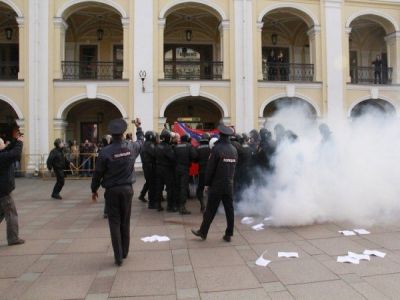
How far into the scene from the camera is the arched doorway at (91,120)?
20.8 metres

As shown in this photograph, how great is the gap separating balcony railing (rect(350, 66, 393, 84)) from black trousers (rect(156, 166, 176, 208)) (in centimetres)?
1536

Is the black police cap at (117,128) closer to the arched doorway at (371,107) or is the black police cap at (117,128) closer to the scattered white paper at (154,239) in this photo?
the scattered white paper at (154,239)

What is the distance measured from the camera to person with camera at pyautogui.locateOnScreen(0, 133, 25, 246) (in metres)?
6.25

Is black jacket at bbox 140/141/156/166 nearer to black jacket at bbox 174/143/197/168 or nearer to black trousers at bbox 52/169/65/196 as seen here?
black jacket at bbox 174/143/197/168

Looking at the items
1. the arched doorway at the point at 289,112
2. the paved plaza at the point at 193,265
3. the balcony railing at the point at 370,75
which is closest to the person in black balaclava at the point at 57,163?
the paved plaza at the point at 193,265

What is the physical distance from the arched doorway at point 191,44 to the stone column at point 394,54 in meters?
8.93

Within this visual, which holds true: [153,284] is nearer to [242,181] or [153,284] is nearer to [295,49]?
[242,181]

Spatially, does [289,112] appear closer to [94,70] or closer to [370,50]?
[370,50]

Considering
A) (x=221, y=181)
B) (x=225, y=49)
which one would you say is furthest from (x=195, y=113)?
(x=221, y=181)

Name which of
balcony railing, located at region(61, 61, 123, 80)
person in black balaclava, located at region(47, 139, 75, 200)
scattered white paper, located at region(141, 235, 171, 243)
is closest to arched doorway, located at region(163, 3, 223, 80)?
balcony railing, located at region(61, 61, 123, 80)

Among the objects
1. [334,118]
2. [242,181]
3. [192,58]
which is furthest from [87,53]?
[242,181]

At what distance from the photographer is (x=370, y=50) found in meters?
22.6

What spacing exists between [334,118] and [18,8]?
613 inches

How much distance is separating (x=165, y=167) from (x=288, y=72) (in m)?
13.4
